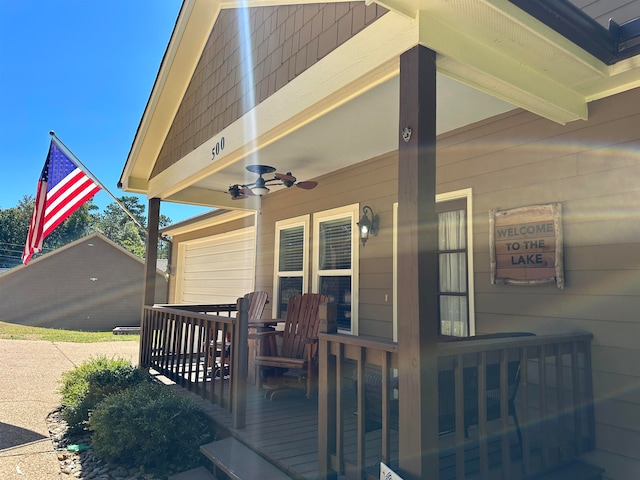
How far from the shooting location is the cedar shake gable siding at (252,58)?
274cm

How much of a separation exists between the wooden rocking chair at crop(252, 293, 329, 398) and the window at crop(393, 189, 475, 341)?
1148 mm

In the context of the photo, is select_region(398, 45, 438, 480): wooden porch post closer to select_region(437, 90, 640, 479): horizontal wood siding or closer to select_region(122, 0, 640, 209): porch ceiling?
select_region(122, 0, 640, 209): porch ceiling

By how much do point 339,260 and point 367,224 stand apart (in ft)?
2.41

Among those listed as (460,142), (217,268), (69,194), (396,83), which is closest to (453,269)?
(460,142)

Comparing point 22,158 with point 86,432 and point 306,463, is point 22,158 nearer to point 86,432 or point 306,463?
point 86,432

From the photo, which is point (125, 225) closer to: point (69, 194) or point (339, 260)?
point (69, 194)

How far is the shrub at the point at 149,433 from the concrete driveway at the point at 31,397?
41 cm

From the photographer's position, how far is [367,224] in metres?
4.62

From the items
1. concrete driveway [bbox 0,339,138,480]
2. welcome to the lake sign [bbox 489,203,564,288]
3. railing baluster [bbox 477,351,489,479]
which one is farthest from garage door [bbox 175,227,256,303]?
railing baluster [bbox 477,351,489,479]

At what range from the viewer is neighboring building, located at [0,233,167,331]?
681 inches

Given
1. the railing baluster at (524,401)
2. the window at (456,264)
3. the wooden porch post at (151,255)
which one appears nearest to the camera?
the railing baluster at (524,401)

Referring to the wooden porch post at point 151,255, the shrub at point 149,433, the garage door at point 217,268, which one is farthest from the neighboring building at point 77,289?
the shrub at point 149,433

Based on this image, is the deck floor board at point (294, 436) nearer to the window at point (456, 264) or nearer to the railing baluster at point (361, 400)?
the railing baluster at point (361, 400)

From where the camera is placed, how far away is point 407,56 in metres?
2.04
